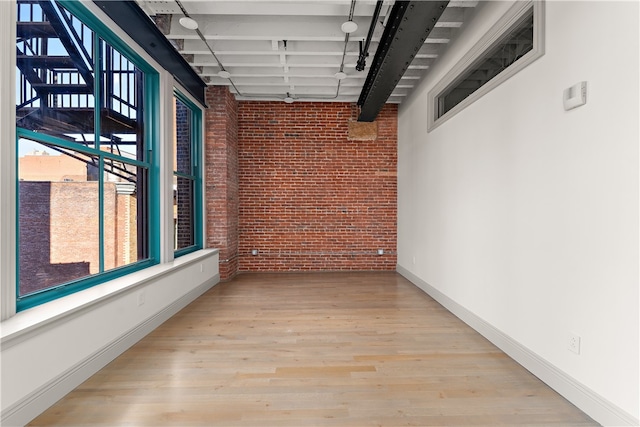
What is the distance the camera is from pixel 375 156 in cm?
565

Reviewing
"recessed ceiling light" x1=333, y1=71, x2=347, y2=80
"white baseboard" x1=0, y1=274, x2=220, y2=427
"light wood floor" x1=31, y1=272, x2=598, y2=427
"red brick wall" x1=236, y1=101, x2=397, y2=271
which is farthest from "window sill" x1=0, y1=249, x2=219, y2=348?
"recessed ceiling light" x1=333, y1=71, x2=347, y2=80

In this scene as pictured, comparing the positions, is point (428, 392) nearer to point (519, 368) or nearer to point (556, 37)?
point (519, 368)

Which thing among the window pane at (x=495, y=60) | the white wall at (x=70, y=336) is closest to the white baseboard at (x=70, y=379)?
the white wall at (x=70, y=336)

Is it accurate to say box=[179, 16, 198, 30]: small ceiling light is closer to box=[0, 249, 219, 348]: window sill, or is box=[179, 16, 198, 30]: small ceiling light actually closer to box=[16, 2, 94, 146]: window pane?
box=[16, 2, 94, 146]: window pane

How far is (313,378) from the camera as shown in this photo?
2105 millimetres

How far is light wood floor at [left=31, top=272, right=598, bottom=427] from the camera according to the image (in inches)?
68.1

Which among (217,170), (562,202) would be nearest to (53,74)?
(217,170)

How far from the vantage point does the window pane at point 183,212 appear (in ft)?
13.2

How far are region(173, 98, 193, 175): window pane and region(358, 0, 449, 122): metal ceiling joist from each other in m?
2.77

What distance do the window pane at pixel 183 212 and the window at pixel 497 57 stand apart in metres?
3.70

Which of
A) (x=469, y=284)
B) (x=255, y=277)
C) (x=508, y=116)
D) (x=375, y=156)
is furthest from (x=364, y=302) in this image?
(x=375, y=156)

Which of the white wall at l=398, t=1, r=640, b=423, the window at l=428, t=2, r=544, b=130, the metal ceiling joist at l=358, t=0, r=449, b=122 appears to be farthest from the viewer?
the metal ceiling joist at l=358, t=0, r=449, b=122

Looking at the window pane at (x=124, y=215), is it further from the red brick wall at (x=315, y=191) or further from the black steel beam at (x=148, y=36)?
the red brick wall at (x=315, y=191)

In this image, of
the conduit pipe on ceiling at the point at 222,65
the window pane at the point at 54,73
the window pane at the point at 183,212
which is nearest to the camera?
the window pane at the point at 54,73
